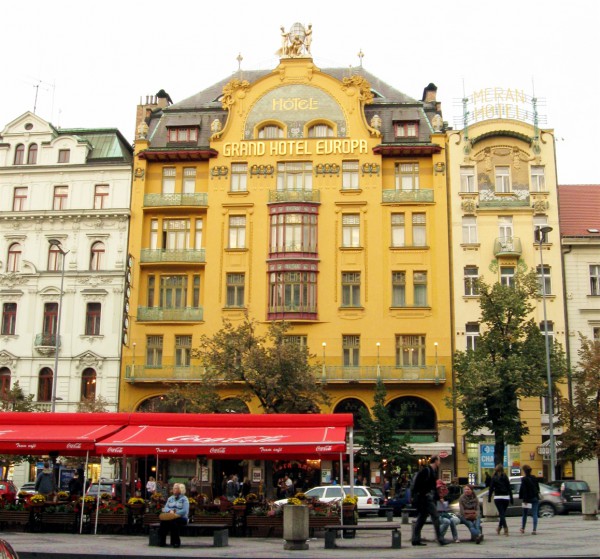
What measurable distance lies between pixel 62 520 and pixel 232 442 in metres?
5.60

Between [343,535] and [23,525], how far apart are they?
30.7 ft

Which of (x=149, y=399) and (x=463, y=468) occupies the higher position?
(x=149, y=399)

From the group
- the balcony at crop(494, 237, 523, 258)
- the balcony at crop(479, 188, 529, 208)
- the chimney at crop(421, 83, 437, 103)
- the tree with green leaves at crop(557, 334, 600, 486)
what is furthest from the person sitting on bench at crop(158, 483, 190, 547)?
the chimney at crop(421, 83, 437, 103)

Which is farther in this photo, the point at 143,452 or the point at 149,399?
the point at 149,399

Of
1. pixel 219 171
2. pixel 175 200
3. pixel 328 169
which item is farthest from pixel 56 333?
pixel 328 169

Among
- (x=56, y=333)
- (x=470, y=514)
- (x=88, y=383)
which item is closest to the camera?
(x=470, y=514)

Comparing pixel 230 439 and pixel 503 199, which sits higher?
pixel 503 199

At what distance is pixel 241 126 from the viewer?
5016 centimetres

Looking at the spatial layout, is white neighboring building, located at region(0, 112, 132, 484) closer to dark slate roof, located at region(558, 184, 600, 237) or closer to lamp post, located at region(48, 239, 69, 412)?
lamp post, located at region(48, 239, 69, 412)

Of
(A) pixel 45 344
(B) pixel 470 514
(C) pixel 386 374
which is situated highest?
(A) pixel 45 344

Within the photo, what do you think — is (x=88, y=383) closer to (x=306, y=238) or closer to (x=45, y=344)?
(x=45, y=344)

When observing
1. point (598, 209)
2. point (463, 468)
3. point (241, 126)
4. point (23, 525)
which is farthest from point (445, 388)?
point (23, 525)

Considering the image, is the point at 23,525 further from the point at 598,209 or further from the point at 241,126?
the point at 598,209

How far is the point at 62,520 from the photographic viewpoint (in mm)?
24344
